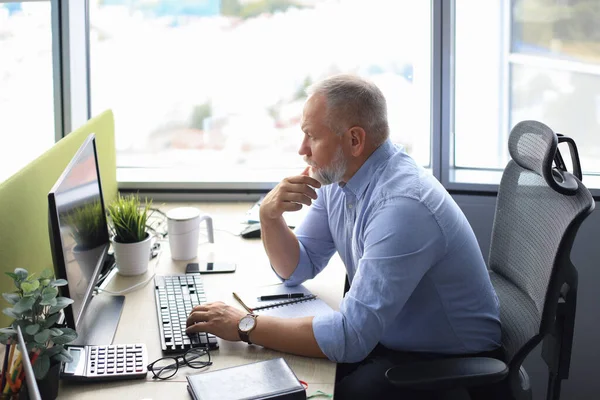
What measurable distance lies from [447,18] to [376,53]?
35 centimetres

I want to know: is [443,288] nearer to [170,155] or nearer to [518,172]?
[518,172]

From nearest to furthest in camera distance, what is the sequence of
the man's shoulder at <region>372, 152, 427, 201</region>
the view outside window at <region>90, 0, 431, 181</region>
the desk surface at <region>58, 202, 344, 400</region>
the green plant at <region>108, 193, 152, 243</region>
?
the desk surface at <region>58, 202, 344, 400</region>
the man's shoulder at <region>372, 152, 427, 201</region>
the green plant at <region>108, 193, 152, 243</region>
the view outside window at <region>90, 0, 431, 181</region>

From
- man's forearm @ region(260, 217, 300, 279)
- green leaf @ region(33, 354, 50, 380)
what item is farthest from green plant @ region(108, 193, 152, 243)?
green leaf @ region(33, 354, 50, 380)

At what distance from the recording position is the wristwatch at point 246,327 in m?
1.84

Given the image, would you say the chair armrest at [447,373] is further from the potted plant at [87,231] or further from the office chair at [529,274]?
the potted plant at [87,231]

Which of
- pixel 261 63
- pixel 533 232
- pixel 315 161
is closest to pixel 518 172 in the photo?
pixel 533 232

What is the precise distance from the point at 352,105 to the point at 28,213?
0.87 metres

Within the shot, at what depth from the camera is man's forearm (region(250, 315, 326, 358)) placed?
5.89 ft

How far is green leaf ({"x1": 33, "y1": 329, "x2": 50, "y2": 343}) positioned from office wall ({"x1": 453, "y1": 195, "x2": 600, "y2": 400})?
185 cm

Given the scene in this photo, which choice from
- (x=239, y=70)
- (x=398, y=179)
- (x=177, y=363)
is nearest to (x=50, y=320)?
(x=177, y=363)

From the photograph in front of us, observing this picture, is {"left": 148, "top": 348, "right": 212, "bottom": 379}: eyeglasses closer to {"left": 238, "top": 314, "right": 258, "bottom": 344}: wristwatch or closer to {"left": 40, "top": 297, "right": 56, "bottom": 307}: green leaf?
{"left": 238, "top": 314, "right": 258, "bottom": 344}: wristwatch

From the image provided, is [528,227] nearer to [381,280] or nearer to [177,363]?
[381,280]

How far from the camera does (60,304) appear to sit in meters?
1.56

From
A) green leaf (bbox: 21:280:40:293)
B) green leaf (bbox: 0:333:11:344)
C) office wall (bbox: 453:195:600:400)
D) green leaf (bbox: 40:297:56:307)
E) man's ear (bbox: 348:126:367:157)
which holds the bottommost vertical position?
office wall (bbox: 453:195:600:400)
